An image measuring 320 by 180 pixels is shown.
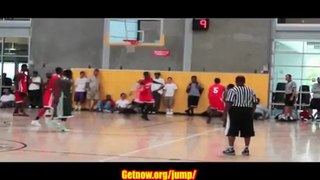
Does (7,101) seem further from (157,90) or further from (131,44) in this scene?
(157,90)

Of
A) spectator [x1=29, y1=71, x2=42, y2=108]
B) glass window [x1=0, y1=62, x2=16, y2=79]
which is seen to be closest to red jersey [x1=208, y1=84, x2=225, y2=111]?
spectator [x1=29, y1=71, x2=42, y2=108]

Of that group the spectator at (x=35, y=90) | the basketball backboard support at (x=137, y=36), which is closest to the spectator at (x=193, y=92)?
the basketball backboard support at (x=137, y=36)

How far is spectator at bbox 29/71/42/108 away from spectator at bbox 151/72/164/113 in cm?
567

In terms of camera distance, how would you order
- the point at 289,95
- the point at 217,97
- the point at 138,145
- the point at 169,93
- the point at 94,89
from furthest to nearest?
the point at 94,89 < the point at 169,93 < the point at 289,95 < the point at 217,97 < the point at 138,145

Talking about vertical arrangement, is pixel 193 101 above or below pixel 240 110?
below

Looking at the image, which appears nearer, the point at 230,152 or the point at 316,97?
the point at 230,152

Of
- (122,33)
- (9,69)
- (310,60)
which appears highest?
(122,33)

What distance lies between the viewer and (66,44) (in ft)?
88.6

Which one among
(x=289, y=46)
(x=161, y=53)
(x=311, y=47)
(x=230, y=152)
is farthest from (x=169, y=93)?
(x=230, y=152)

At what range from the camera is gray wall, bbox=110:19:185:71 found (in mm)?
25422

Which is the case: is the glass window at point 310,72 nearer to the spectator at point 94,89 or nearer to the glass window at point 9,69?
the spectator at point 94,89

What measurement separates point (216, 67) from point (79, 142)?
14806mm

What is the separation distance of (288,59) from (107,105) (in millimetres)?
9353

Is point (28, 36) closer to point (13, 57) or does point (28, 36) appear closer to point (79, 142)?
point (13, 57)
